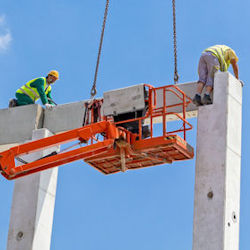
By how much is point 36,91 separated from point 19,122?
1.06 meters

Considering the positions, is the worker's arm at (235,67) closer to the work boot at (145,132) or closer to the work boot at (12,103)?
the work boot at (145,132)

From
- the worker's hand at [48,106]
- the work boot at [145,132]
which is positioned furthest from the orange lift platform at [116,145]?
the worker's hand at [48,106]

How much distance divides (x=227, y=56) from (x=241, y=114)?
160 cm

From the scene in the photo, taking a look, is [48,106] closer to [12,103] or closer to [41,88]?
[41,88]

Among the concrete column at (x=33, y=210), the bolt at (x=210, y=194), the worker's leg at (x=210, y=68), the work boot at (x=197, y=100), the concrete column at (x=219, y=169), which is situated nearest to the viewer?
the concrete column at (x=219, y=169)

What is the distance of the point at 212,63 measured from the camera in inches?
718

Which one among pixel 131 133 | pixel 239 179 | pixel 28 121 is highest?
pixel 28 121

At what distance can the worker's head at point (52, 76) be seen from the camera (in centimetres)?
2169

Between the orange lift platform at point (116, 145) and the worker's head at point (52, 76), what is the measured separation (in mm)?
3576

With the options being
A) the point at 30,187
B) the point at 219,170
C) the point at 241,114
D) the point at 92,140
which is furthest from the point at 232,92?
the point at 30,187

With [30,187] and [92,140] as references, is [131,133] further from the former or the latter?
[30,187]

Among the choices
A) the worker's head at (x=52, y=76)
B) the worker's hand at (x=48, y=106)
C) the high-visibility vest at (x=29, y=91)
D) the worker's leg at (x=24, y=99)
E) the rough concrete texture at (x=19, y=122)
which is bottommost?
the rough concrete texture at (x=19, y=122)

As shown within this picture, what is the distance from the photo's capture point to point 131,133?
704 inches

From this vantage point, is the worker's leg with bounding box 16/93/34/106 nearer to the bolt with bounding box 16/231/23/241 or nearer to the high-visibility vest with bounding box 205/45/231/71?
the bolt with bounding box 16/231/23/241
